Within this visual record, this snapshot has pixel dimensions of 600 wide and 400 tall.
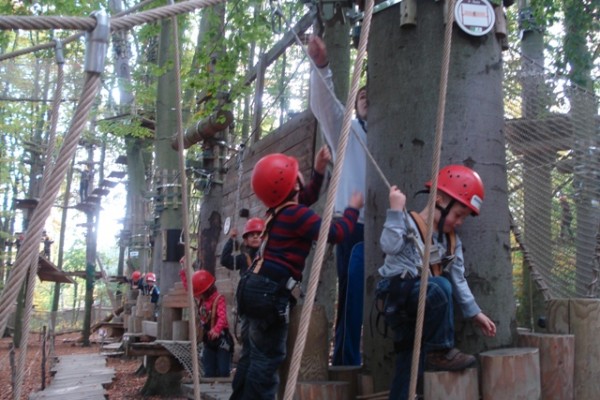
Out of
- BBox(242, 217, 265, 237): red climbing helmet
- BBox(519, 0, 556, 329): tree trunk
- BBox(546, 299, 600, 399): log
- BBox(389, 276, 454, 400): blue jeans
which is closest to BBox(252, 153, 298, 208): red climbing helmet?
BBox(389, 276, 454, 400): blue jeans

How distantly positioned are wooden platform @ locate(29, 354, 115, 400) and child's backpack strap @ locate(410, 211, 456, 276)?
7453 millimetres

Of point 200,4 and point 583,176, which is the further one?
→ point 583,176

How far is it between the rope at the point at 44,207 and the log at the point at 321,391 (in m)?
1.82

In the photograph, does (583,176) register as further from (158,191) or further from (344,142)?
(158,191)

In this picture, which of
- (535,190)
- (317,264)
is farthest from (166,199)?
(317,264)

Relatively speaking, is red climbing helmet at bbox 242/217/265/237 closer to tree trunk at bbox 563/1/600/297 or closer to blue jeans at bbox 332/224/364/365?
blue jeans at bbox 332/224/364/365

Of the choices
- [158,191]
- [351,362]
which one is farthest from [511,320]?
[158,191]

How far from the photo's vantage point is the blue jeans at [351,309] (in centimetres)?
424

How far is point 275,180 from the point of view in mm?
3809

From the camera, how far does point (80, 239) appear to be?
5031 centimetres

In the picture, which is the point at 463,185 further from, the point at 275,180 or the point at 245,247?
the point at 245,247

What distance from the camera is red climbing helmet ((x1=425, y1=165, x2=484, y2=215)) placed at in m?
3.18

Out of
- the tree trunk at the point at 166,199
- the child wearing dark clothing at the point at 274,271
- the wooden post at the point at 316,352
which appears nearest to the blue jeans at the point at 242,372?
the child wearing dark clothing at the point at 274,271

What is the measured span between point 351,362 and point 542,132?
2.09 metres
